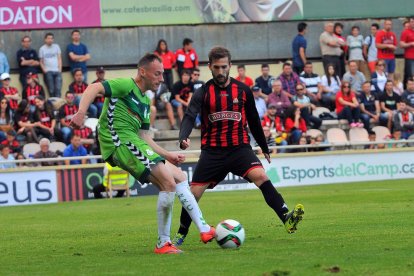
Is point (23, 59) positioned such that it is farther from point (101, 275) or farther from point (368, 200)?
point (101, 275)

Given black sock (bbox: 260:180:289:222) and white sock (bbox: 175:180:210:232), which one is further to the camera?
black sock (bbox: 260:180:289:222)

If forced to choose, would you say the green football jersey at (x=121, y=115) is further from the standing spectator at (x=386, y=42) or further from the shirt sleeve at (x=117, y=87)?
the standing spectator at (x=386, y=42)

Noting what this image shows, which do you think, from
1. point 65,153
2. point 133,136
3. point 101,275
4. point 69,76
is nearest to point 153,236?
point 133,136

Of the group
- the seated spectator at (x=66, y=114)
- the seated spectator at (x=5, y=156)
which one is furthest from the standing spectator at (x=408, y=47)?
the seated spectator at (x=5, y=156)

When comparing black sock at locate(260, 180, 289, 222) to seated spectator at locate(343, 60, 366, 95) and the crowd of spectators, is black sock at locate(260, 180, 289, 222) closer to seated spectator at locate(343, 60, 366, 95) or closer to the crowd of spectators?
the crowd of spectators

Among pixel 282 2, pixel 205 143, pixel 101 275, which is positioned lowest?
pixel 101 275

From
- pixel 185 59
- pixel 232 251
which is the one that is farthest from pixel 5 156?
pixel 232 251

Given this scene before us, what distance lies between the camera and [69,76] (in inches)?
1166

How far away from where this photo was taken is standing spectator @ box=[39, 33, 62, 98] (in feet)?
92.3

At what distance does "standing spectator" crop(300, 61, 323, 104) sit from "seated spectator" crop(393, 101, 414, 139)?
2377 mm

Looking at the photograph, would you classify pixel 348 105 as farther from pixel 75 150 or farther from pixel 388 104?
pixel 75 150

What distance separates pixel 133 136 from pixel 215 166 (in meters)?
1.41

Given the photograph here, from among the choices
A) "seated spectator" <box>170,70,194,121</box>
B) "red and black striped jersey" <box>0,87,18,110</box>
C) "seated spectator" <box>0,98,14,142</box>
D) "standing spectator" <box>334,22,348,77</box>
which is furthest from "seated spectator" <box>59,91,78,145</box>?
"standing spectator" <box>334,22,348,77</box>

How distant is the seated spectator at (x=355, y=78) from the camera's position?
30.4 meters
